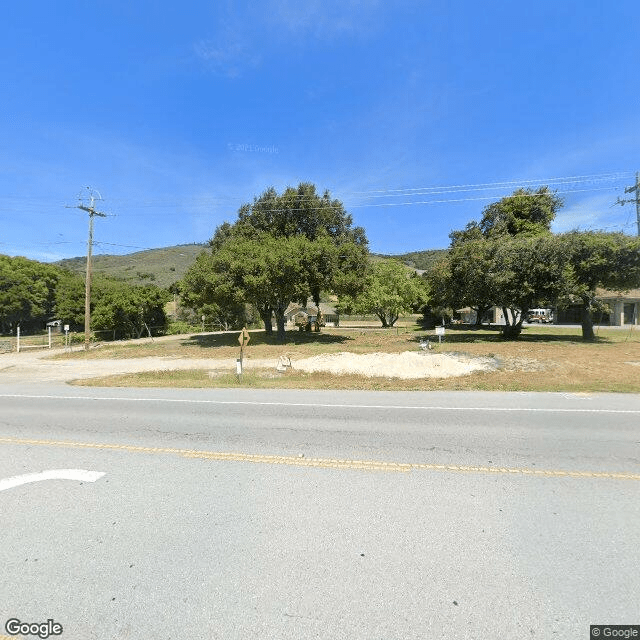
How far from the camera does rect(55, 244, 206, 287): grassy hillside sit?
88.3m

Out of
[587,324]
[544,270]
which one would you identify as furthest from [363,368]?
[587,324]

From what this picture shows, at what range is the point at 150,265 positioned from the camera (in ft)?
355

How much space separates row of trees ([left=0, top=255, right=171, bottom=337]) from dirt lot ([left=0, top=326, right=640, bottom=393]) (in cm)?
1138

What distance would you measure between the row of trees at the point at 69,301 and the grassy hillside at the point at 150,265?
96.9ft

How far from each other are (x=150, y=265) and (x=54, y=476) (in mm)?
114854

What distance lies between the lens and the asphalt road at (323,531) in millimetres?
2521

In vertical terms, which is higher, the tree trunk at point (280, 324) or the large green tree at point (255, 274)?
the large green tree at point (255, 274)

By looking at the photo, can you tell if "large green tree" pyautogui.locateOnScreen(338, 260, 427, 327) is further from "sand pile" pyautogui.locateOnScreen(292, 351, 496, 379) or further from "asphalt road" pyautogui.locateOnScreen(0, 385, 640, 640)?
"asphalt road" pyautogui.locateOnScreen(0, 385, 640, 640)

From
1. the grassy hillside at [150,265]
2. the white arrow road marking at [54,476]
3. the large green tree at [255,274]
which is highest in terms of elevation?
the grassy hillside at [150,265]

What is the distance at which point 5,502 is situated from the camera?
408cm

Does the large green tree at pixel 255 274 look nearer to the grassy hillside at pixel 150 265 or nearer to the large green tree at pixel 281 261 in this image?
the large green tree at pixel 281 261

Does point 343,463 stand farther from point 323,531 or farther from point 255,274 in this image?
point 255,274

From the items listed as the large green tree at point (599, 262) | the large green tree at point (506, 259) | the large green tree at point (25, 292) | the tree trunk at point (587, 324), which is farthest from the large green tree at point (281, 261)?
→ the large green tree at point (25, 292)

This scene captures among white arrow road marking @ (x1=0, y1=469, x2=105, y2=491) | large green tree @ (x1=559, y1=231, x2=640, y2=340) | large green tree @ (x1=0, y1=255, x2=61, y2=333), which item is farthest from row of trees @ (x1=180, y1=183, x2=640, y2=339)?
large green tree @ (x1=0, y1=255, x2=61, y2=333)
